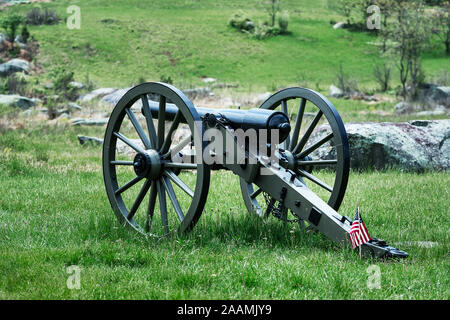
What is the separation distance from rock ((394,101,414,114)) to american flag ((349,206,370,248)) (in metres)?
20.0

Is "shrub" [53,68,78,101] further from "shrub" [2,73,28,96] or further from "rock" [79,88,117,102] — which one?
"shrub" [2,73,28,96]

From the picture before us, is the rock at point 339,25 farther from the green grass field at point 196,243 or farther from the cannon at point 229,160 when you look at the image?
the cannon at point 229,160

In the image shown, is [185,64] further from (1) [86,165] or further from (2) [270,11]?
(1) [86,165]

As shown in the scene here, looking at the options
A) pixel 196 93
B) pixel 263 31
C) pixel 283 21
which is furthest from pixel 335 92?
pixel 283 21

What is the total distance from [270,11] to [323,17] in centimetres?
501

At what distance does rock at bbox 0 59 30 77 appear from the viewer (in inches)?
1323

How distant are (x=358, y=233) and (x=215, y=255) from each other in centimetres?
122

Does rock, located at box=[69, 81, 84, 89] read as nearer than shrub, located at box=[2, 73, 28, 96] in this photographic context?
No

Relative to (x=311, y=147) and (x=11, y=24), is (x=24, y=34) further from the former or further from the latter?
(x=311, y=147)

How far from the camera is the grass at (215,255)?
13.6ft

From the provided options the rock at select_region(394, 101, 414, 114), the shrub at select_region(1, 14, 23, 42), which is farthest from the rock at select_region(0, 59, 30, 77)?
the rock at select_region(394, 101, 414, 114)

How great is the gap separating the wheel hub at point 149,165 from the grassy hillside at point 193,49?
26.7m

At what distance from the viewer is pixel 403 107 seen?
81.8 feet

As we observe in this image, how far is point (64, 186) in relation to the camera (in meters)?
8.77
